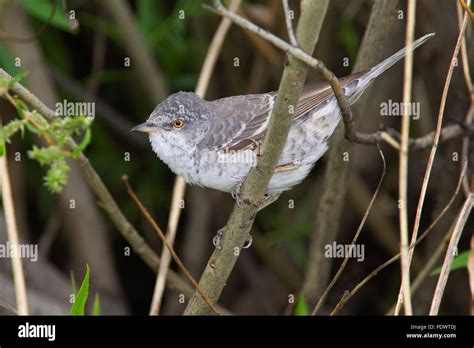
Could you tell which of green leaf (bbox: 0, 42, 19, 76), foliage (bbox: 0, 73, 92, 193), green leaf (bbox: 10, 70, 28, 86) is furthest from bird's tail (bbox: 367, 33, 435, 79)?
green leaf (bbox: 0, 42, 19, 76)

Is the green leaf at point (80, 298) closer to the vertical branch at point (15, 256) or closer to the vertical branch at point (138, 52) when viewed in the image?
the vertical branch at point (15, 256)

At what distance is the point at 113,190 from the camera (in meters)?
5.82

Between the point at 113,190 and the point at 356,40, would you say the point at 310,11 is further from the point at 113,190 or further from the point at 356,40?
the point at 113,190

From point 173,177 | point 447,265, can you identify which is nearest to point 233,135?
point 447,265

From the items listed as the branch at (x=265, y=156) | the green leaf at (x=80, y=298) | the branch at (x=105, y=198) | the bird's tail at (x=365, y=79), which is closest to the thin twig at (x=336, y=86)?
the branch at (x=265, y=156)

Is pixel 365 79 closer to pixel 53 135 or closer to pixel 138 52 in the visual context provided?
pixel 53 135

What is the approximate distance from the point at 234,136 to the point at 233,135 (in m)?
0.01

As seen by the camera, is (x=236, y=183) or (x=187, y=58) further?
(x=187, y=58)

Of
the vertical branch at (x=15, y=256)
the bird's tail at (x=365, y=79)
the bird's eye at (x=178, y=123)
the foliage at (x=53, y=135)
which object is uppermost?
the bird's tail at (x=365, y=79)

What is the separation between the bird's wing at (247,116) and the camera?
3820 mm

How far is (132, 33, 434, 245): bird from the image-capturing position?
3.70 metres

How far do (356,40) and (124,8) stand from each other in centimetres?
177

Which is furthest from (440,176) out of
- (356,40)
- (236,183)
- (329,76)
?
(329,76)

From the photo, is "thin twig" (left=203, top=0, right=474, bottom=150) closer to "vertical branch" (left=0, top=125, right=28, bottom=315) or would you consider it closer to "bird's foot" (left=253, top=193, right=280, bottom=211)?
"bird's foot" (left=253, top=193, right=280, bottom=211)
